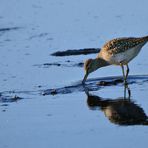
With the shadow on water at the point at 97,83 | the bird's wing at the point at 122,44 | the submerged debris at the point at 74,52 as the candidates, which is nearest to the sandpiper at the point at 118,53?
the bird's wing at the point at 122,44

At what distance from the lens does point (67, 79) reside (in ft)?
43.7

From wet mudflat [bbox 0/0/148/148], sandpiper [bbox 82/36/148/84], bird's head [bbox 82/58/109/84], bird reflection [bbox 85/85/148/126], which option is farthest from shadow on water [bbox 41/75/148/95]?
bird reflection [bbox 85/85/148/126]

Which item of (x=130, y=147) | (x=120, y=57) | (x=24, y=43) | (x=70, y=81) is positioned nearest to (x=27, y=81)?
(x=70, y=81)

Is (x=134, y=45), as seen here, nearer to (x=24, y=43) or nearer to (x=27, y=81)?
(x=27, y=81)

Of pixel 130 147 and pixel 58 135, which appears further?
pixel 58 135

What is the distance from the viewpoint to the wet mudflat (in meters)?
10.2

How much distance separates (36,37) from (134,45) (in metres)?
3.87

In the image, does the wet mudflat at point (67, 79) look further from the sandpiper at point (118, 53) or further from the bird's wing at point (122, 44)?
the bird's wing at point (122, 44)

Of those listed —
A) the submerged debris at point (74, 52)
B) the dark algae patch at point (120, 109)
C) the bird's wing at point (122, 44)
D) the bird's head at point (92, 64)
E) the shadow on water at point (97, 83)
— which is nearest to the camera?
the dark algae patch at point (120, 109)

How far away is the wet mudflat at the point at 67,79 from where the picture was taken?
33.4 ft

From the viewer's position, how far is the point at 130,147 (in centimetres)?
941

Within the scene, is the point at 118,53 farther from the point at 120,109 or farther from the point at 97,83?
the point at 120,109

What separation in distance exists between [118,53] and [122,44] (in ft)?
0.79

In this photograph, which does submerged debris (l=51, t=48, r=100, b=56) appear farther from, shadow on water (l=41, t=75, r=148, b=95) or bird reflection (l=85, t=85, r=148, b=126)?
bird reflection (l=85, t=85, r=148, b=126)
